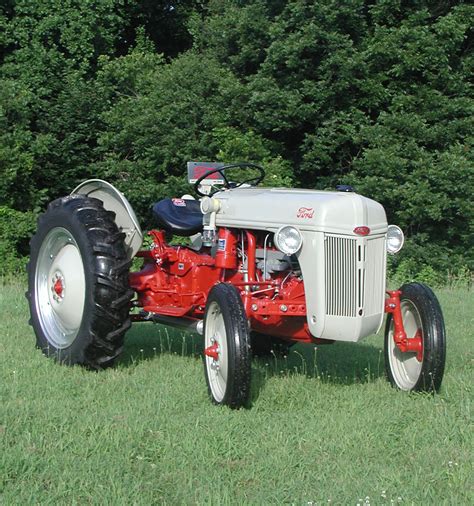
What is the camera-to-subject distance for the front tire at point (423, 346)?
5.51 meters

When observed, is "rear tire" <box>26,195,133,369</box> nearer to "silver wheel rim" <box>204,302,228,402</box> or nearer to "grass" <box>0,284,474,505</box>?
"grass" <box>0,284,474,505</box>

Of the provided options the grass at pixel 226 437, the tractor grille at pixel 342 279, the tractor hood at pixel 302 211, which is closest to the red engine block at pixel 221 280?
the tractor hood at pixel 302 211

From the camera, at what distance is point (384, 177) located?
16.3 metres

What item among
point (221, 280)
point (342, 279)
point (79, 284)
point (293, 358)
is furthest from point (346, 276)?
point (79, 284)

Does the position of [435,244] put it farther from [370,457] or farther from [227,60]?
[370,457]

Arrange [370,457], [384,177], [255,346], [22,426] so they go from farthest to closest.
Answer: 1. [384,177]
2. [255,346]
3. [22,426]
4. [370,457]

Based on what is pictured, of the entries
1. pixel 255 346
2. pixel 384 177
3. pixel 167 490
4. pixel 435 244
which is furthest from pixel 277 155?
pixel 167 490

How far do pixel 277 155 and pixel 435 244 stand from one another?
149 inches

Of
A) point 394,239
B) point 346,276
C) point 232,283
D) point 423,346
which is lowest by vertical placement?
point 423,346

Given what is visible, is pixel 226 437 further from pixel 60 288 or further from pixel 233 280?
pixel 60 288

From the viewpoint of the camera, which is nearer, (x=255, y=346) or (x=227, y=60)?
(x=255, y=346)

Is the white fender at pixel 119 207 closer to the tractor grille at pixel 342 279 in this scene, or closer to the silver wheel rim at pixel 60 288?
the silver wheel rim at pixel 60 288

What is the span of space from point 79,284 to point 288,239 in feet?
6.26

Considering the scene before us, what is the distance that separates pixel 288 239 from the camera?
5.41m
